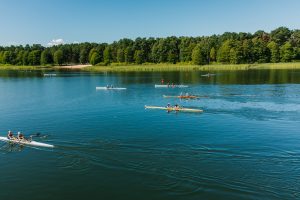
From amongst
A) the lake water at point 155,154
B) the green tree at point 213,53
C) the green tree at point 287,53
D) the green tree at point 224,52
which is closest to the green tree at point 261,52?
the green tree at point 287,53

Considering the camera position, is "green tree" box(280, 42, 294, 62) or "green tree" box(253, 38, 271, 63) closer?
"green tree" box(280, 42, 294, 62)

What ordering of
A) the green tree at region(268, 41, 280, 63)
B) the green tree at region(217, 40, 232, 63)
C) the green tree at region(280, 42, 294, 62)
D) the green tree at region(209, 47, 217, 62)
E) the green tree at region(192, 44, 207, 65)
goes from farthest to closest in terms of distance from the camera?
the green tree at region(209, 47, 217, 62) → the green tree at region(192, 44, 207, 65) → the green tree at region(217, 40, 232, 63) → the green tree at region(268, 41, 280, 63) → the green tree at region(280, 42, 294, 62)

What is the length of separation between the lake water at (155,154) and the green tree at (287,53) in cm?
11870

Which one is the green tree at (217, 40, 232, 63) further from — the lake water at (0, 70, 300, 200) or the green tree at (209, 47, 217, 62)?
the lake water at (0, 70, 300, 200)

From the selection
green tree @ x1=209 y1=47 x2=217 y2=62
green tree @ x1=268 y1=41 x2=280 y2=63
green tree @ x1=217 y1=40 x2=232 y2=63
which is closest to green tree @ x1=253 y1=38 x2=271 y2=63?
green tree @ x1=268 y1=41 x2=280 y2=63

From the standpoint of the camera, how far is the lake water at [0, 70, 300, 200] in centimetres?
2594

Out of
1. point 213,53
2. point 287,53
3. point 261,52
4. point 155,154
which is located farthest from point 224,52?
point 155,154

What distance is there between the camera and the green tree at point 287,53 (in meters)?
168

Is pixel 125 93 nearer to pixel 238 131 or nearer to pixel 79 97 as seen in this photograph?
pixel 79 97

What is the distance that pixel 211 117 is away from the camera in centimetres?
5116

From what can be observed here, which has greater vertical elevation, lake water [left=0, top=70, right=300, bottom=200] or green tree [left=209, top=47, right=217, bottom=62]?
green tree [left=209, top=47, right=217, bottom=62]

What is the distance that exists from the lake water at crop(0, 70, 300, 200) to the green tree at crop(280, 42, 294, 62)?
118699 millimetres

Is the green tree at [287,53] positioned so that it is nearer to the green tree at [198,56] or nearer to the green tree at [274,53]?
the green tree at [274,53]

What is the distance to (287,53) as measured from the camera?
169 meters
